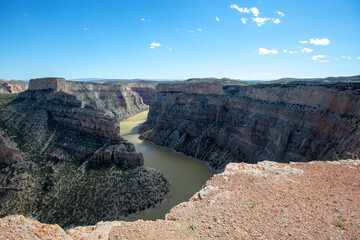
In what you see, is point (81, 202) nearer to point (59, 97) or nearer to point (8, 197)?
point (8, 197)

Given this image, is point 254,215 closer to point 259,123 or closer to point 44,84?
point 259,123

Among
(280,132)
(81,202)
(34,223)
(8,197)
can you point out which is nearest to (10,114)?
(8,197)

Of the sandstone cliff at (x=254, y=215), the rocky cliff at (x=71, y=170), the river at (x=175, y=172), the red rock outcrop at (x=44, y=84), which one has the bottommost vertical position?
the river at (x=175, y=172)

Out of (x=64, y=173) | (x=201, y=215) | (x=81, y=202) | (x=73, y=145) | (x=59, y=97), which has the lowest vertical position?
(x=81, y=202)

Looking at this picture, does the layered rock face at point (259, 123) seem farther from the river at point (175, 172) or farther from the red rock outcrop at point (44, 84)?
the red rock outcrop at point (44, 84)

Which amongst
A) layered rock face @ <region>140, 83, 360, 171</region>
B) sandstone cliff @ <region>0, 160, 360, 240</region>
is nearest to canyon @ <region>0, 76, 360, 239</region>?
sandstone cliff @ <region>0, 160, 360, 240</region>

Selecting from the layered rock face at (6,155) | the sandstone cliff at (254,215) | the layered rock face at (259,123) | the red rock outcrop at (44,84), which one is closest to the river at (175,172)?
the layered rock face at (259,123)
